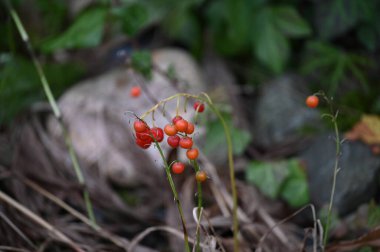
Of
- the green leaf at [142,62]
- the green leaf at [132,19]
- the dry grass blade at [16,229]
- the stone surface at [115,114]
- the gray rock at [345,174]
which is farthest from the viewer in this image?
the stone surface at [115,114]

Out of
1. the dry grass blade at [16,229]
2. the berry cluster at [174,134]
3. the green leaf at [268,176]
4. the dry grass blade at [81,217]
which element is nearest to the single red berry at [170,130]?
the berry cluster at [174,134]

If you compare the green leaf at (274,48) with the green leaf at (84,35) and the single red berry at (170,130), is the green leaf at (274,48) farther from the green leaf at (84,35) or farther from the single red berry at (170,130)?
the single red berry at (170,130)

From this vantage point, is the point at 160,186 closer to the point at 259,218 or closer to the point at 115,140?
the point at 115,140

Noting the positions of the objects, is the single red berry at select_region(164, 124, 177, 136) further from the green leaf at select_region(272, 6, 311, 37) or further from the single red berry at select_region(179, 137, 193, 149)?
the green leaf at select_region(272, 6, 311, 37)

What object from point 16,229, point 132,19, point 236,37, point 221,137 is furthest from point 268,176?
point 16,229

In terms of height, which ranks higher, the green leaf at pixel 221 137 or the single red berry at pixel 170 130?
the single red berry at pixel 170 130

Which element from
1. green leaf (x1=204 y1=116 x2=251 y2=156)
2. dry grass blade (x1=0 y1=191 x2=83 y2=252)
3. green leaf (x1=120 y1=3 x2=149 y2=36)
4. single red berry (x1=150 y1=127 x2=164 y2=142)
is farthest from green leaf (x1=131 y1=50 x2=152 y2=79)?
single red berry (x1=150 y1=127 x2=164 y2=142)
